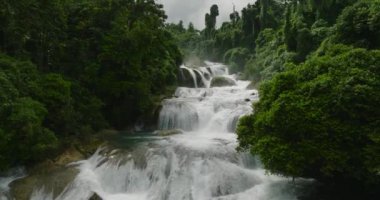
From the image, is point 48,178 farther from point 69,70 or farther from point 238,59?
point 238,59

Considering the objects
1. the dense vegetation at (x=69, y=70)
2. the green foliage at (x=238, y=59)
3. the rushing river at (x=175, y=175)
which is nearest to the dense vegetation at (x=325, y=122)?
the rushing river at (x=175, y=175)

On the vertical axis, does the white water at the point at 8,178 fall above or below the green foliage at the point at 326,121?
below

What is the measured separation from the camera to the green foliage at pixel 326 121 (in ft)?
38.3

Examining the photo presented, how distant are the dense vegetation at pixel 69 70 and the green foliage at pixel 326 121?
10.0 m

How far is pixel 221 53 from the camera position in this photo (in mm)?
61938

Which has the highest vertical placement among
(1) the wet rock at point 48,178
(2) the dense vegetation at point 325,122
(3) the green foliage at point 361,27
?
(3) the green foliage at point 361,27

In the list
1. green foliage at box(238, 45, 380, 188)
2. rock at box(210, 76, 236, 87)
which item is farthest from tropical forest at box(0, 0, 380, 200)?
rock at box(210, 76, 236, 87)

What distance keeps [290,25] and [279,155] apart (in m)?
22.2

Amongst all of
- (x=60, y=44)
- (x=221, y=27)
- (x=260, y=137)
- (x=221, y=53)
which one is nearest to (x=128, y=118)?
(x=60, y=44)

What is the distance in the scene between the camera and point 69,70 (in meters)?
23.5

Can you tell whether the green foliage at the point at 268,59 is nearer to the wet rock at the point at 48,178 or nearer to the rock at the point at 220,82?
the rock at the point at 220,82

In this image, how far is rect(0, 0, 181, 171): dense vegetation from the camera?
55.1 ft

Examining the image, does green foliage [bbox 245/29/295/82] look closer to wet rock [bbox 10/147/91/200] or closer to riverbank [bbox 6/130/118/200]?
riverbank [bbox 6/130/118/200]

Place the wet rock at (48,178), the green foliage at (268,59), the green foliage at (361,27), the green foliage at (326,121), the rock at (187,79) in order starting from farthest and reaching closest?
1. the rock at (187,79)
2. the green foliage at (268,59)
3. the green foliage at (361,27)
4. the wet rock at (48,178)
5. the green foliage at (326,121)
